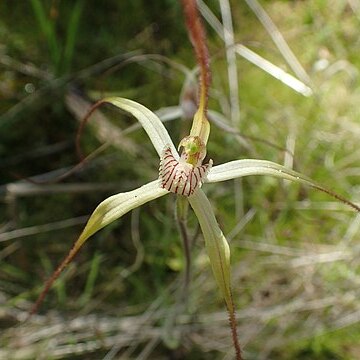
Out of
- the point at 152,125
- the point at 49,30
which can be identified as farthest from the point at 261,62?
the point at 152,125

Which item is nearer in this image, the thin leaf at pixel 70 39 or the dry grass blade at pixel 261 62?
the thin leaf at pixel 70 39

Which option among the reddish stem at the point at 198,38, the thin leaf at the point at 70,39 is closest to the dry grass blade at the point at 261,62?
the thin leaf at the point at 70,39

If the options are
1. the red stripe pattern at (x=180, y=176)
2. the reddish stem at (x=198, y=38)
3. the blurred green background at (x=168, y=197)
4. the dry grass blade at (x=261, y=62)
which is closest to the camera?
the reddish stem at (x=198, y=38)

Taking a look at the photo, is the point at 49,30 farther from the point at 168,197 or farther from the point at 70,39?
the point at 168,197

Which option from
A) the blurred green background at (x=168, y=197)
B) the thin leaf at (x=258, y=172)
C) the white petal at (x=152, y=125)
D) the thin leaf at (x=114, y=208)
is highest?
the blurred green background at (x=168, y=197)

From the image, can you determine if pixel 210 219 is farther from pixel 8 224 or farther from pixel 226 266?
pixel 8 224

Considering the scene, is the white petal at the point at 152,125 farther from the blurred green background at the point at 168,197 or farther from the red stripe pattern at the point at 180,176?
the blurred green background at the point at 168,197

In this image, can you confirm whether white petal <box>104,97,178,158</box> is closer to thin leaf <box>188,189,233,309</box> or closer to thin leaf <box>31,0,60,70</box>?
thin leaf <box>188,189,233,309</box>
